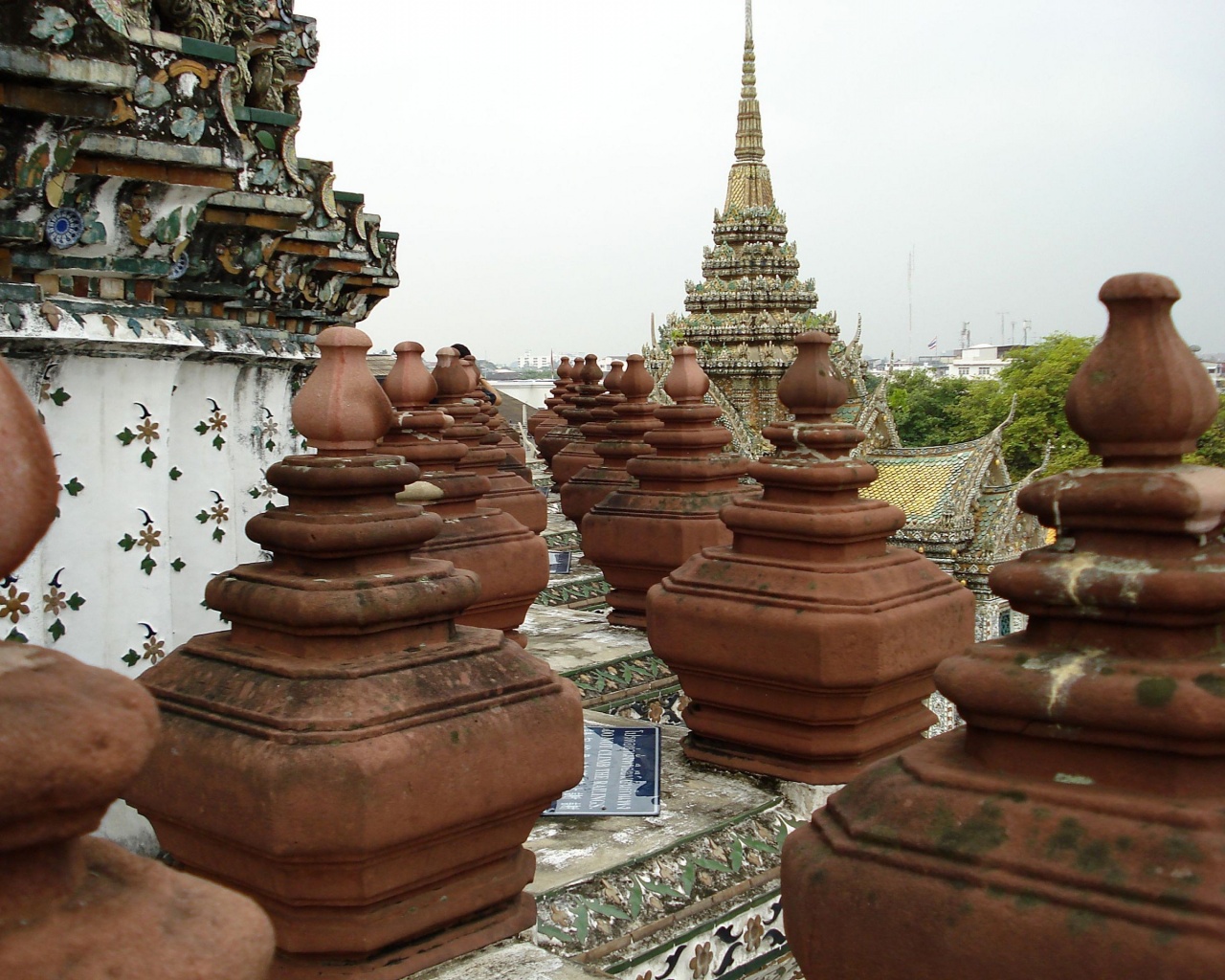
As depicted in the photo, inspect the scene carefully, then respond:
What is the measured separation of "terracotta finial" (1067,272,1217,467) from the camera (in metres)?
2.19

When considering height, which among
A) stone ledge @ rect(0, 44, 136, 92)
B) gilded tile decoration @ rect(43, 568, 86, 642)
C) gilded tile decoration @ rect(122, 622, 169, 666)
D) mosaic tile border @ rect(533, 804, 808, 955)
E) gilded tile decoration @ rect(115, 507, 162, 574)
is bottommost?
mosaic tile border @ rect(533, 804, 808, 955)

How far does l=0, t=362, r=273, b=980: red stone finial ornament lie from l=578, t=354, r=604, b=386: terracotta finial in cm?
977

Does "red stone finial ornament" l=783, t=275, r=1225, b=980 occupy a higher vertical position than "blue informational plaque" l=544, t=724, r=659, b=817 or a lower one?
higher

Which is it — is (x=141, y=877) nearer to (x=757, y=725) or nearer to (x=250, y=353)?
(x=757, y=725)

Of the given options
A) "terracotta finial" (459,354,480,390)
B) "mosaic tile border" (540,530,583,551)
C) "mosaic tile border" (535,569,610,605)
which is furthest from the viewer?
"mosaic tile border" (540,530,583,551)

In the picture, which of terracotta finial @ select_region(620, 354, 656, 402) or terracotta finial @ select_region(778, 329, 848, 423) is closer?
terracotta finial @ select_region(778, 329, 848, 423)

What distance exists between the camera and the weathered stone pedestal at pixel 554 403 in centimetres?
1238

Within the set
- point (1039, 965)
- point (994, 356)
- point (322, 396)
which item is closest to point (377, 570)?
point (322, 396)

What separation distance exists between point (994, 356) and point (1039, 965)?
369ft

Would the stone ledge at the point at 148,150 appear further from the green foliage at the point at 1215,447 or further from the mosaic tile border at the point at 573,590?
the green foliage at the point at 1215,447

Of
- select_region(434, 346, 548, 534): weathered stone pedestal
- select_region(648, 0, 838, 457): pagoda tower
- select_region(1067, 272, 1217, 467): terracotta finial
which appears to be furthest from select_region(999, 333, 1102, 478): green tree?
select_region(1067, 272, 1217, 467): terracotta finial

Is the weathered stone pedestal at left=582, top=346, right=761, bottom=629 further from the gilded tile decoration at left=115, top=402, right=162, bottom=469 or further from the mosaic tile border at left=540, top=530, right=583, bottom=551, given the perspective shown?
the mosaic tile border at left=540, top=530, right=583, bottom=551

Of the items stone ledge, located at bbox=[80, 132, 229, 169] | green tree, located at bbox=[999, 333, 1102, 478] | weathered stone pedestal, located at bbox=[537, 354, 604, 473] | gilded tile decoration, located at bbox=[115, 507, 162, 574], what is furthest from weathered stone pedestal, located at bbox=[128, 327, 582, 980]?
green tree, located at bbox=[999, 333, 1102, 478]

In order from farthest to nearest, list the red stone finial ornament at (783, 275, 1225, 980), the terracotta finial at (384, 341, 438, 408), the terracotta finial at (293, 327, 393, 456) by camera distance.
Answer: the terracotta finial at (384, 341, 438, 408) < the terracotta finial at (293, 327, 393, 456) < the red stone finial ornament at (783, 275, 1225, 980)
